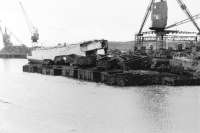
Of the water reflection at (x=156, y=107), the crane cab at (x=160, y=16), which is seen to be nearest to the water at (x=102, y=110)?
the water reflection at (x=156, y=107)

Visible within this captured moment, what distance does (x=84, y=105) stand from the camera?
33719mm

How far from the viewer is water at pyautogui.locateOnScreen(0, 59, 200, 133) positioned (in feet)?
82.3

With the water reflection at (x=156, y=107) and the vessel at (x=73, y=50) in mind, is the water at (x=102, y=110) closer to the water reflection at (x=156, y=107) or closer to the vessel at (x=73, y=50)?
the water reflection at (x=156, y=107)

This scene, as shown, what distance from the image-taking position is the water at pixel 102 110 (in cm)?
2509

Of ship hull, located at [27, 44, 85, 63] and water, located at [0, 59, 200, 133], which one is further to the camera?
ship hull, located at [27, 44, 85, 63]

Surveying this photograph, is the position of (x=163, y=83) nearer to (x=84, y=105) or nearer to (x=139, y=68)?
(x=139, y=68)

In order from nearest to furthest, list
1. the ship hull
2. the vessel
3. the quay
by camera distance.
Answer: the quay < the vessel < the ship hull

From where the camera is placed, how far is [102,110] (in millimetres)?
30875

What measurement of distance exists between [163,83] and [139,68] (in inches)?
285

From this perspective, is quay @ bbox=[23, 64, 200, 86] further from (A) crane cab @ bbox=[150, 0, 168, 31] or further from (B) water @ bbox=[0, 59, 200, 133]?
(A) crane cab @ bbox=[150, 0, 168, 31]

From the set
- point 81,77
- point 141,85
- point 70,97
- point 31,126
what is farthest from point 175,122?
point 81,77

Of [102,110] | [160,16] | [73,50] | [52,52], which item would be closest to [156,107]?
[102,110]

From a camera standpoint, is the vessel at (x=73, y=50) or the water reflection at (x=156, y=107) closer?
the water reflection at (x=156, y=107)

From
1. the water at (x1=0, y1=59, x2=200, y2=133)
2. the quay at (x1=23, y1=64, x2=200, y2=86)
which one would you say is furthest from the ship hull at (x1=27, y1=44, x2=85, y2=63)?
the water at (x1=0, y1=59, x2=200, y2=133)
